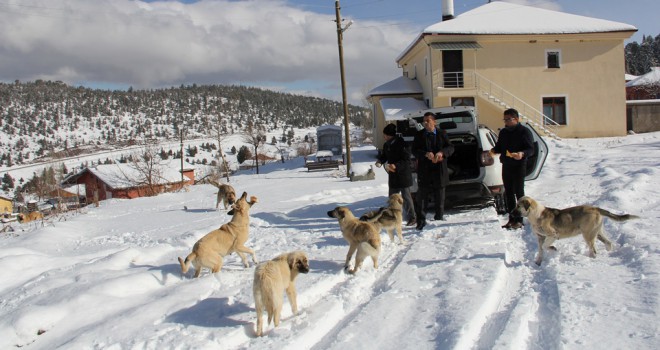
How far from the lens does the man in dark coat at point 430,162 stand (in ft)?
25.9

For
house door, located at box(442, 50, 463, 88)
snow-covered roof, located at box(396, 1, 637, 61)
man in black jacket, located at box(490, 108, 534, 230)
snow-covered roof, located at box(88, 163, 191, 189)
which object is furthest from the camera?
snow-covered roof, located at box(88, 163, 191, 189)

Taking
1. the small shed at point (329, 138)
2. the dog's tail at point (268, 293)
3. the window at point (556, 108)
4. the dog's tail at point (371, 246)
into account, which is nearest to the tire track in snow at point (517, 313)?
the dog's tail at point (371, 246)

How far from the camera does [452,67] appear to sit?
29.4m

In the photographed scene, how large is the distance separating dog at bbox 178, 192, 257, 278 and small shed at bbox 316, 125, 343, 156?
32939 millimetres

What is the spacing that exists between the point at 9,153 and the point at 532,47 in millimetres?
106110

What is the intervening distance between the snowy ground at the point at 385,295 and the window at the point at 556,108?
2338 centimetres

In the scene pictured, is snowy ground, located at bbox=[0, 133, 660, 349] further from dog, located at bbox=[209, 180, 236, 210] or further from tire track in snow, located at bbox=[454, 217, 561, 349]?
dog, located at bbox=[209, 180, 236, 210]

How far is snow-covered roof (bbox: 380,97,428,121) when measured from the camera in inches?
1142

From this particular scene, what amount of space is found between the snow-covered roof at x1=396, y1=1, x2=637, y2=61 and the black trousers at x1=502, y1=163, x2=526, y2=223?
22.4 metres

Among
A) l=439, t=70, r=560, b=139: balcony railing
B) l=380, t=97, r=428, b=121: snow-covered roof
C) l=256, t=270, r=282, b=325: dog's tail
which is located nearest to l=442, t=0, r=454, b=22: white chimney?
l=439, t=70, r=560, b=139: balcony railing

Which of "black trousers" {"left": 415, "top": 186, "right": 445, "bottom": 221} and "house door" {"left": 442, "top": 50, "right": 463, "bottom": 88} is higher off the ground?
"house door" {"left": 442, "top": 50, "right": 463, "bottom": 88}

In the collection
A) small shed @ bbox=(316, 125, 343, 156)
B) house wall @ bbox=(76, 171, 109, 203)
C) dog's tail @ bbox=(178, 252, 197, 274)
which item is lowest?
house wall @ bbox=(76, 171, 109, 203)

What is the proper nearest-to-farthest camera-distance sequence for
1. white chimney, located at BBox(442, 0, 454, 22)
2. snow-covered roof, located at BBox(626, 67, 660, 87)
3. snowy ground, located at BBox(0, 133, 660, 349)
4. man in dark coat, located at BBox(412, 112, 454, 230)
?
snowy ground, located at BBox(0, 133, 660, 349)
man in dark coat, located at BBox(412, 112, 454, 230)
white chimney, located at BBox(442, 0, 454, 22)
snow-covered roof, located at BBox(626, 67, 660, 87)

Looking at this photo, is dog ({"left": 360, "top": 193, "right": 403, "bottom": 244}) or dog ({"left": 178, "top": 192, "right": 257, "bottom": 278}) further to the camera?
dog ({"left": 360, "top": 193, "right": 403, "bottom": 244})
